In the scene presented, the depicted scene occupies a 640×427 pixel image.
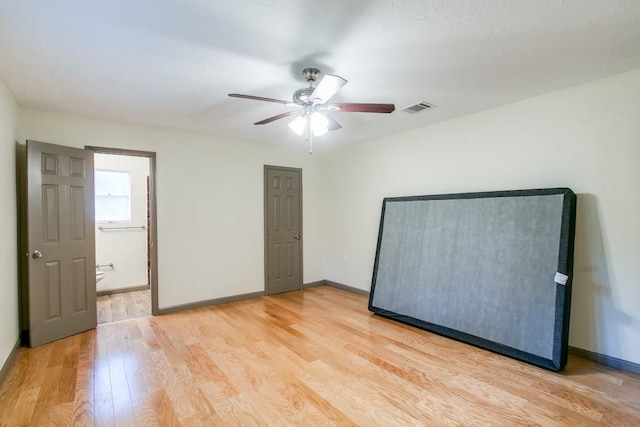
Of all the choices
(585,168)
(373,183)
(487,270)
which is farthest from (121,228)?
(585,168)

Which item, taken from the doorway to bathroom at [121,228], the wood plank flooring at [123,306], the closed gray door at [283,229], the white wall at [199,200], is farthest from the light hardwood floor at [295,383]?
the doorway to bathroom at [121,228]

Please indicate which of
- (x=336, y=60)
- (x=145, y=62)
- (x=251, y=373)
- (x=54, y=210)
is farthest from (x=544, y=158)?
(x=54, y=210)

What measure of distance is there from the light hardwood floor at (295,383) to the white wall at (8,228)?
31cm

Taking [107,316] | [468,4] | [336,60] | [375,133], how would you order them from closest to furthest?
[468,4], [336,60], [107,316], [375,133]

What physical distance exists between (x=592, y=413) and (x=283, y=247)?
13.5 feet

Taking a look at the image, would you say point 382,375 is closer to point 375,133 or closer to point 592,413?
point 592,413

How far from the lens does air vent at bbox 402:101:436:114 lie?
10.6 feet

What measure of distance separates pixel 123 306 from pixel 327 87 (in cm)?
435

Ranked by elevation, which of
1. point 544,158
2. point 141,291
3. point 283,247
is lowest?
point 141,291

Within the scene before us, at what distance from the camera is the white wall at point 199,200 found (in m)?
3.72

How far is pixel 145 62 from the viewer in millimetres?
2295

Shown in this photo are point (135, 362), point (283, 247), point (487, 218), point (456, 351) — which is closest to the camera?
point (135, 362)

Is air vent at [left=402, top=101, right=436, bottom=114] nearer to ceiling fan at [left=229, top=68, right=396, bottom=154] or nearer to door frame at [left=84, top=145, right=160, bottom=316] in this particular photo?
ceiling fan at [left=229, top=68, right=396, bottom=154]

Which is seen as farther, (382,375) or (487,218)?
(487,218)
